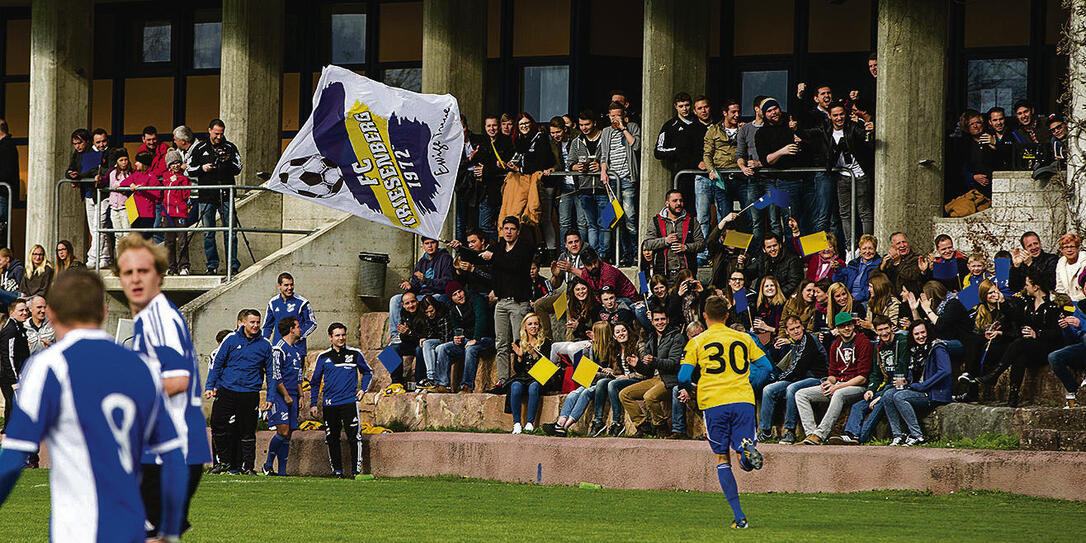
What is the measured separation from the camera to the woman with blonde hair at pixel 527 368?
19703 mm

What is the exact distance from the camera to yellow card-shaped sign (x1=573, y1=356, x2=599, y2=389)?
1844 cm

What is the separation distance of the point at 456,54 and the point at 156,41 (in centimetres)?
733

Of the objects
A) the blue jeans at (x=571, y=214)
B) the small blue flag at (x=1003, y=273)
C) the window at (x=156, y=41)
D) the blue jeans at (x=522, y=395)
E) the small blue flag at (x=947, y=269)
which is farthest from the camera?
the window at (x=156, y=41)

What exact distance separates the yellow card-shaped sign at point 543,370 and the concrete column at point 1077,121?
6.11 m

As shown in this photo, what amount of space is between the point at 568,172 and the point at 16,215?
12609 mm

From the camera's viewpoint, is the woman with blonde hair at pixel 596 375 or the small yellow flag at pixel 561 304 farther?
the small yellow flag at pixel 561 304

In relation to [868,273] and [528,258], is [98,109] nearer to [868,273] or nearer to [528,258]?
[528,258]

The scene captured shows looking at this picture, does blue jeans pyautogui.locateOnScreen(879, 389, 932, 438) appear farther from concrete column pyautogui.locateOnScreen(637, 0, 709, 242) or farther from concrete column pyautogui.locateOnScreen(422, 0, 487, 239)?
concrete column pyautogui.locateOnScreen(422, 0, 487, 239)

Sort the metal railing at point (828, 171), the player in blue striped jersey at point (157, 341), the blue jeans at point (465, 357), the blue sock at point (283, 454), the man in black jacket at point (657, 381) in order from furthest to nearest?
the blue jeans at point (465, 357) → the metal railing at point (828, 171) → the blue sock at point (283, 454) → the man in black jacket at point (657, 381) → the player in blue striped jersey at point (157, 341)

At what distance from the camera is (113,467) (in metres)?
5.88

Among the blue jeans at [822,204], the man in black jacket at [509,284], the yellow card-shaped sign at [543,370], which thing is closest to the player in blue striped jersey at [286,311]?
the man in black jacket at [509,284]

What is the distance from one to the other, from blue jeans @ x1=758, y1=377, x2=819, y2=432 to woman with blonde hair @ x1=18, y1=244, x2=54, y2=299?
36.1 ft

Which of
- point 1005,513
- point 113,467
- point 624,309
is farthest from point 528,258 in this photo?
point 113,467

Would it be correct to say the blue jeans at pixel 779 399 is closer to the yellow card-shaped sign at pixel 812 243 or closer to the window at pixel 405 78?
the yellow card-shaped sign at pixel 812 243
